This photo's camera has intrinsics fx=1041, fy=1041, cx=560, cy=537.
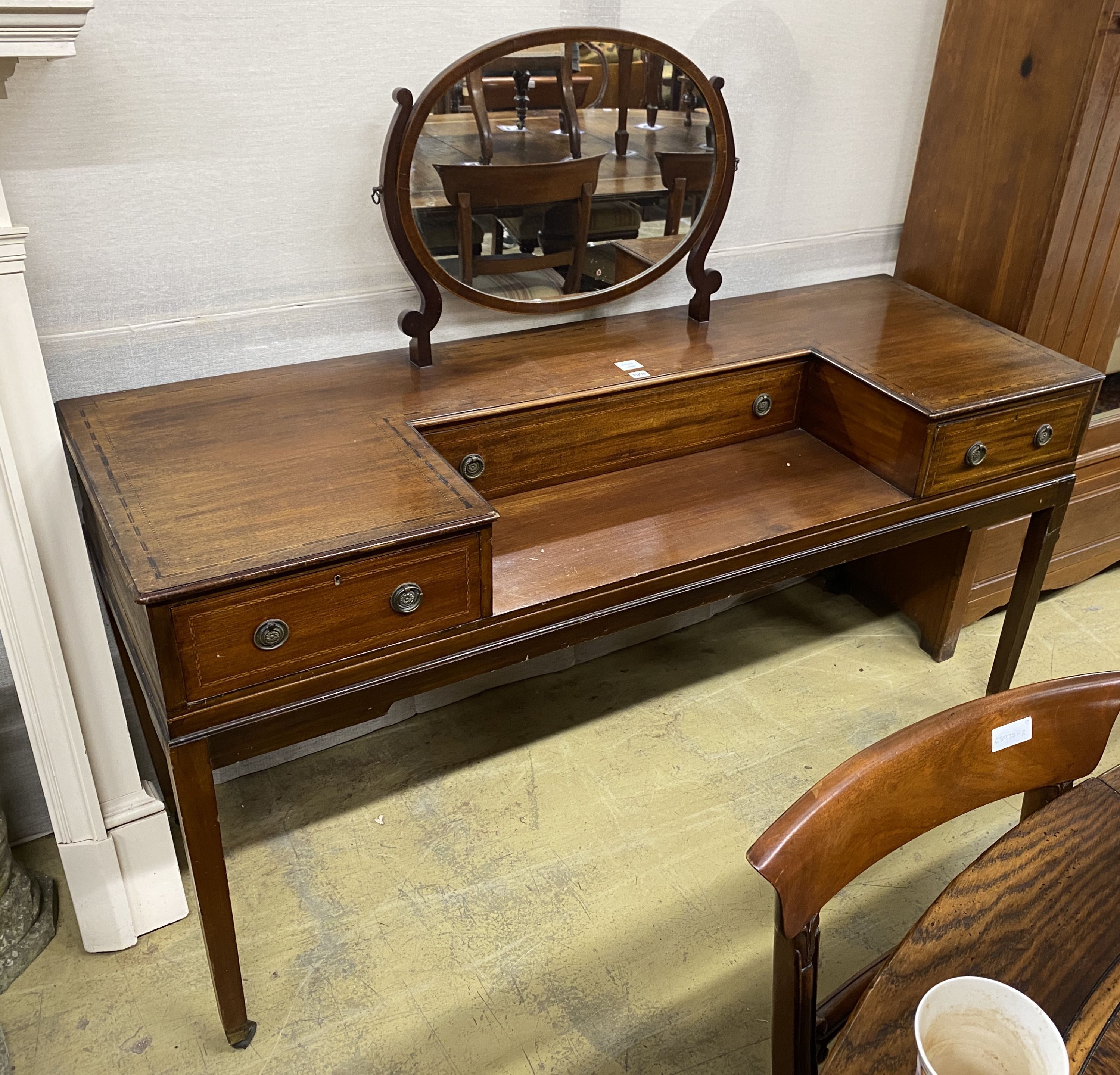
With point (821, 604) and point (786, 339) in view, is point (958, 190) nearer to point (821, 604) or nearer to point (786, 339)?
point (786, 339)

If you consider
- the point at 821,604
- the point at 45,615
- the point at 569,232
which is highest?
the point at 569,232

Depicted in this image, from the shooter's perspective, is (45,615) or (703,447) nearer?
(45,615)

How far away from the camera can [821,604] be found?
2793 mm

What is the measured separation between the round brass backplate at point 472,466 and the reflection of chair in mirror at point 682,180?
0.63 meters

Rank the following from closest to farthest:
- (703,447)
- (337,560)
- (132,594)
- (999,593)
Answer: (132,594) → (337,560) → (703,447) → (999,593)

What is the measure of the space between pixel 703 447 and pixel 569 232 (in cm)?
48

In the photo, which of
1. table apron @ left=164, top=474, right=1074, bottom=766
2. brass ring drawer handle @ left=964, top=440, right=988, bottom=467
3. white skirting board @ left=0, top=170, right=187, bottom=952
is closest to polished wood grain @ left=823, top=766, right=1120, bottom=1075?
table apron @ left=164, top=474, right=1074, bottom=766

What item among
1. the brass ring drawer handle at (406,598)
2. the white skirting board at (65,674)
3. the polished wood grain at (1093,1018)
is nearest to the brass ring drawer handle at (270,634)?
the brass ring drawer handle at (406,598)

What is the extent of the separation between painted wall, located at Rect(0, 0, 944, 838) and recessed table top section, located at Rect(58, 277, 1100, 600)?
0.27ft

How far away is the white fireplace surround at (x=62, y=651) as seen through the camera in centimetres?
138

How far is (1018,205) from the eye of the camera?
217 centimetres

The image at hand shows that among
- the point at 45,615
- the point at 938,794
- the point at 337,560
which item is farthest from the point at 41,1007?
the point at 938,794

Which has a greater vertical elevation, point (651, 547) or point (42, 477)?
point (42, 477)

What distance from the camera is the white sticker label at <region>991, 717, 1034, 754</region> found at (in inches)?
43.5
